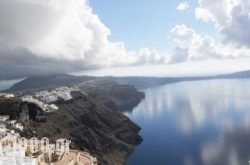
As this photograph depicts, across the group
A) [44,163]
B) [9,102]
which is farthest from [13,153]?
[9,102]

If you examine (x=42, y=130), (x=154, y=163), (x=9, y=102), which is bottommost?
(x=154, y=163)

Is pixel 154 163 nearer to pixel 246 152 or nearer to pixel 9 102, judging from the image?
pixel 246 152

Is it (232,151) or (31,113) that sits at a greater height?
(31,113)

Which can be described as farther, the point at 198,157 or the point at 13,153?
the point at 198,157

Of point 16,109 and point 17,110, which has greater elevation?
point 16,109

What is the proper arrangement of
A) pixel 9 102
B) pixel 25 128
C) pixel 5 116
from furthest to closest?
pixel 9 102
pixel 5 116
pixel 25 128

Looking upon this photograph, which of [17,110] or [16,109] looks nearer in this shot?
[17,110]

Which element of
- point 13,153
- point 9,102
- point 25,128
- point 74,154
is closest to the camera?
point 13,153

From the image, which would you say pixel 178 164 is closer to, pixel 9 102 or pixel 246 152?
pixel 246 152

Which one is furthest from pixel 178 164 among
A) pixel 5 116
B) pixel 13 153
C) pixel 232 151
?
pixel 13 153
